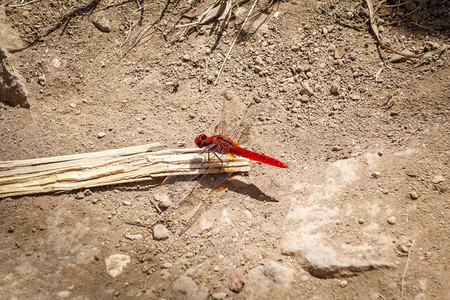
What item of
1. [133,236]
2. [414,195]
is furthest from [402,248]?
[133,236]

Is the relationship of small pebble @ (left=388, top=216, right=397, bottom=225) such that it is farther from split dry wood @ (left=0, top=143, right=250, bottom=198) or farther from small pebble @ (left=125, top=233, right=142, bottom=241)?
small pebble @ (left=125, top=233, right=142, bottom=241)

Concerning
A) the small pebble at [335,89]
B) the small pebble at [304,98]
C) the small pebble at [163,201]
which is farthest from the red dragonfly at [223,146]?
the small pebble at [335,89]

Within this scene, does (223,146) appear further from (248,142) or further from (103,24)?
(103,24)

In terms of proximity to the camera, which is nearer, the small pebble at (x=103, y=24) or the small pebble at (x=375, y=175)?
the small pebble at (x=375, y=175)

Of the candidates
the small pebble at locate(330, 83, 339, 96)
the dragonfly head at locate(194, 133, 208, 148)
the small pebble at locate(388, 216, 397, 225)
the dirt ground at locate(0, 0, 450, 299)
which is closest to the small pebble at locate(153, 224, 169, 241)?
the dirt ground at locate(0, 0, 450, 299)

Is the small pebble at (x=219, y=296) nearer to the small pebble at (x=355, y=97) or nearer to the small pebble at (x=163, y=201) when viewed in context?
the small pebble at (x=163, y=201)

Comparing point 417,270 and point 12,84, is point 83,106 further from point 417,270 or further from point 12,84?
point 417,270

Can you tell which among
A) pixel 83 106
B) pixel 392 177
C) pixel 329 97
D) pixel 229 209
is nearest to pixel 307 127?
pixel 329 97
